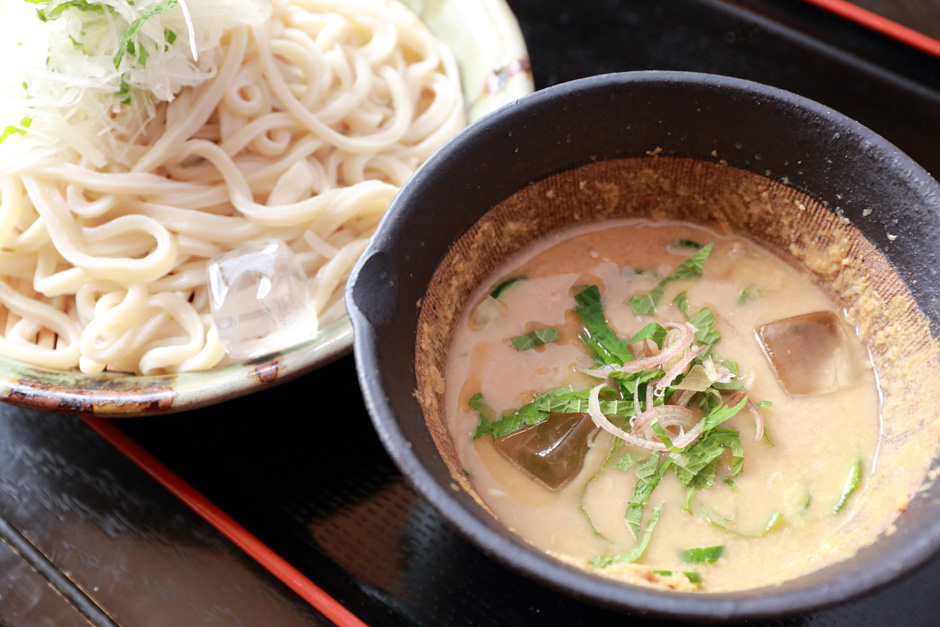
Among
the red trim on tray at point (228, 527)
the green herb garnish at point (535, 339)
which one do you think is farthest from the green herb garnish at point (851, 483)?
the red trim on tray at point (228, 527)

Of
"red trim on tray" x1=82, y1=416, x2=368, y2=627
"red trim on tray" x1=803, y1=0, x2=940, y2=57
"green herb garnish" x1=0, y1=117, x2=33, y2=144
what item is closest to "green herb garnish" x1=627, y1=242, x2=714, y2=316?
"red trim on tray" x1=82, y1=416, x2=368, y2=627

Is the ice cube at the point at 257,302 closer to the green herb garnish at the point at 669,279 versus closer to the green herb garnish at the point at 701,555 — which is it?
the green herb garnish at the point at 669,279

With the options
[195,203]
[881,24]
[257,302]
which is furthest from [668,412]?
[881,24]

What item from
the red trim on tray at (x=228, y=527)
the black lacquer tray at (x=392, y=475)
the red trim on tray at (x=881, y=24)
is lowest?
the red trim on tray at (x=228, y=527)

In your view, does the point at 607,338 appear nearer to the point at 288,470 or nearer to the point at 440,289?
the point at 440,289

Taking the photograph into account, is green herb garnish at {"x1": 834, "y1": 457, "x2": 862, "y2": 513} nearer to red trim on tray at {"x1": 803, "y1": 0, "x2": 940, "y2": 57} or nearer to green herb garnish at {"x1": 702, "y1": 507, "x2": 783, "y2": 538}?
green herb garnish at {"x1": 702, "y1": 507, "x2": 783, "y2": 538}

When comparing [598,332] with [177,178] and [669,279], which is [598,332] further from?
[177,178]
